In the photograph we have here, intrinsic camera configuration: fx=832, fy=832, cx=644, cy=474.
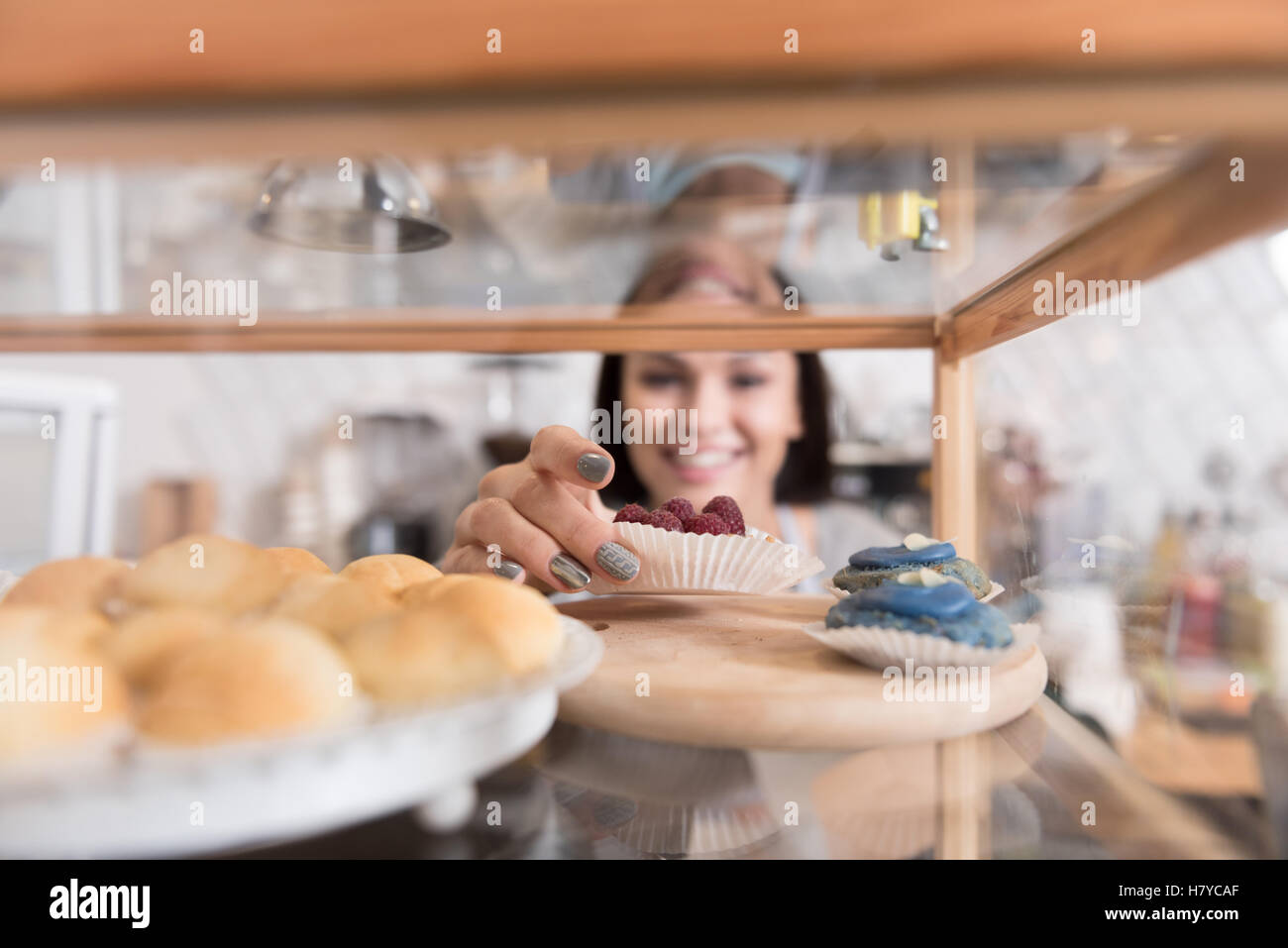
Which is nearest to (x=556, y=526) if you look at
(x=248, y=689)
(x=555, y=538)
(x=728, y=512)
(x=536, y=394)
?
(x=555, y=538)

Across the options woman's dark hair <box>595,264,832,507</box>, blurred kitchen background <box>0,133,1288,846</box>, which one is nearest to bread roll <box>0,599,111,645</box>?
woman's dark hair <box>595,264,832,507</box>

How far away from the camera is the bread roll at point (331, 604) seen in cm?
27

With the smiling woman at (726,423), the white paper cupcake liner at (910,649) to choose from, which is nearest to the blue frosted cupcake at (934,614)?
the white paper cupcake liner at (910,649)

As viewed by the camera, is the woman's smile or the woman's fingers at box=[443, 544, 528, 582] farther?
the woman's smile

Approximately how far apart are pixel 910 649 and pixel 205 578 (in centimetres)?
28

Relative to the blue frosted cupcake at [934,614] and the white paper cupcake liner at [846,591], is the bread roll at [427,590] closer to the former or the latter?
the blue frosted cupcake at [934,614]

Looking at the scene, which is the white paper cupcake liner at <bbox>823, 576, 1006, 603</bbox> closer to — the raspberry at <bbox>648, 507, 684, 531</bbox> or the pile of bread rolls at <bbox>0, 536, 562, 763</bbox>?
the raspberry at <bbox>648, 507, 684, 531</bbox>

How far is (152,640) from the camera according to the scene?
230mm

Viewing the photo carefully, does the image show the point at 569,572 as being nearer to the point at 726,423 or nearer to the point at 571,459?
the point at 571,459

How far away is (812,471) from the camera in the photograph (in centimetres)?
156

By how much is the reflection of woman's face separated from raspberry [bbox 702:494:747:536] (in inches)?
27.1

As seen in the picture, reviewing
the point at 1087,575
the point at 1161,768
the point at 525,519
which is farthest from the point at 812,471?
the point at 1161,768

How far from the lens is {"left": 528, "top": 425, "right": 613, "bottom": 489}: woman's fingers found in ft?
1.62
